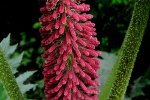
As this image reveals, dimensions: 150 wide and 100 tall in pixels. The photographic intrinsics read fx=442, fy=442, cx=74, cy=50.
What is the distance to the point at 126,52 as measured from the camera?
10.2 feet

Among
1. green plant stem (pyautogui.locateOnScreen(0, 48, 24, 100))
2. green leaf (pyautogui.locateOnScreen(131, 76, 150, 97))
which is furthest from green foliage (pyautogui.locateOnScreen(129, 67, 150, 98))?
green plant stem (pyautogui.locateOnScreen(0, 48, 24, 100))

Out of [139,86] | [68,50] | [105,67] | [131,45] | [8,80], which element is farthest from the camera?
[139,86]

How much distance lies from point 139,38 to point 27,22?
5369 millimetres

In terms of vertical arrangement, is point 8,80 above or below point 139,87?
above

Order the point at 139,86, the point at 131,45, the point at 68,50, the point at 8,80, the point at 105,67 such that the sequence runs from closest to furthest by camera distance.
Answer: the point at 68,50, the point at 8,80, the point at 131,45, the point at 105,67, the point at 139,86

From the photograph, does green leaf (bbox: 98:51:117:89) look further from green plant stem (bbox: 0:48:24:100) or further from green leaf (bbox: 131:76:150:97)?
green plant stem (bbox: 0:48:24:100)

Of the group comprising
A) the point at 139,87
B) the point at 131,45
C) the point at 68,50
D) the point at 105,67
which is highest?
the point at 68,50

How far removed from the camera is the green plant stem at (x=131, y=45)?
2924mm

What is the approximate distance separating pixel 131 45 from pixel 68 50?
0.50 metres

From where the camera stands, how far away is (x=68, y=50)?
111 inches

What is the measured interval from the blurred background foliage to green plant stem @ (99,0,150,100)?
2888 millimetres

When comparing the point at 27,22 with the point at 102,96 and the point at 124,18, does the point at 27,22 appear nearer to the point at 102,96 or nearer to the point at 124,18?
the point at 124,18

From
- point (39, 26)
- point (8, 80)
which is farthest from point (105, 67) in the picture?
point (39, 26)

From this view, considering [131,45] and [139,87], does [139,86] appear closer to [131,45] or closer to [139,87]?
[139,87]
